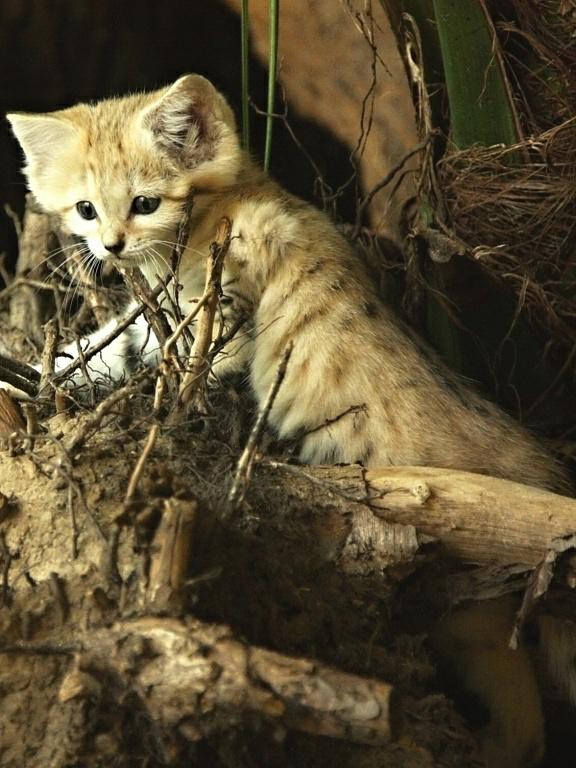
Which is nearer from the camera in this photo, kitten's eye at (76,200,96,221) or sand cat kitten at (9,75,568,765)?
sand cat kitten at (9,75,568,765)

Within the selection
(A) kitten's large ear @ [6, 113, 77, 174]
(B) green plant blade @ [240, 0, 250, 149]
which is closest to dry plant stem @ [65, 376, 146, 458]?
(A) kitten's large ear @ [6, 113, 77, 174]

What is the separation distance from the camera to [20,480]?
5.36 ft

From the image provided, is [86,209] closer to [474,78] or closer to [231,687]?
[474,78]

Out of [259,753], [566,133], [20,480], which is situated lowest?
[259,753]

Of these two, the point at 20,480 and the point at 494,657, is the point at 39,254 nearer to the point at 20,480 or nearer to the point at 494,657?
the point at 20,480

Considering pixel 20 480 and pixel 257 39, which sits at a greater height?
pixel 257 39

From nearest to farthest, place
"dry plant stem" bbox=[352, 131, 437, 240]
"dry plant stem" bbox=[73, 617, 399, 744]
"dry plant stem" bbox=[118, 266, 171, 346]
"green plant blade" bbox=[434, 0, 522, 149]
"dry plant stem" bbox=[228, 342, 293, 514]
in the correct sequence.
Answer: "dry plant stem" bbox=[73, 617, 399, 744] → "dry plant stem" bbox=[228, 342, 293, 514] → "dry plant stem" bbox=[118, 266, 171, 346] → "green plant blade" bbox=[434, 0, 522, 149] → "dry plant stem" bbox=[352, 131, 437, 240]

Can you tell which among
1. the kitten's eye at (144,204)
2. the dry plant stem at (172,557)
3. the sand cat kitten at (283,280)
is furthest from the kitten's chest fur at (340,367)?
the dry plant stem at (172,557)

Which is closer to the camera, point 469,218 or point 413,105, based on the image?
point 469,218

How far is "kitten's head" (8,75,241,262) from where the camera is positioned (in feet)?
6.86

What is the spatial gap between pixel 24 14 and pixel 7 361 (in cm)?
142

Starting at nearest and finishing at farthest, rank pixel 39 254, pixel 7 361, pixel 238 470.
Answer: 1. pixel 238 470
2. pixel 7 361
3. pixel 39 254

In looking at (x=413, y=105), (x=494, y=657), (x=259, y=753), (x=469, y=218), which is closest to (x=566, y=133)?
(x=469, y=218)

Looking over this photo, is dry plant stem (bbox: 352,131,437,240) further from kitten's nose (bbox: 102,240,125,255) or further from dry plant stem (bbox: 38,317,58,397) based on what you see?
dry plant stem (bbox: 38,317,58,397)
